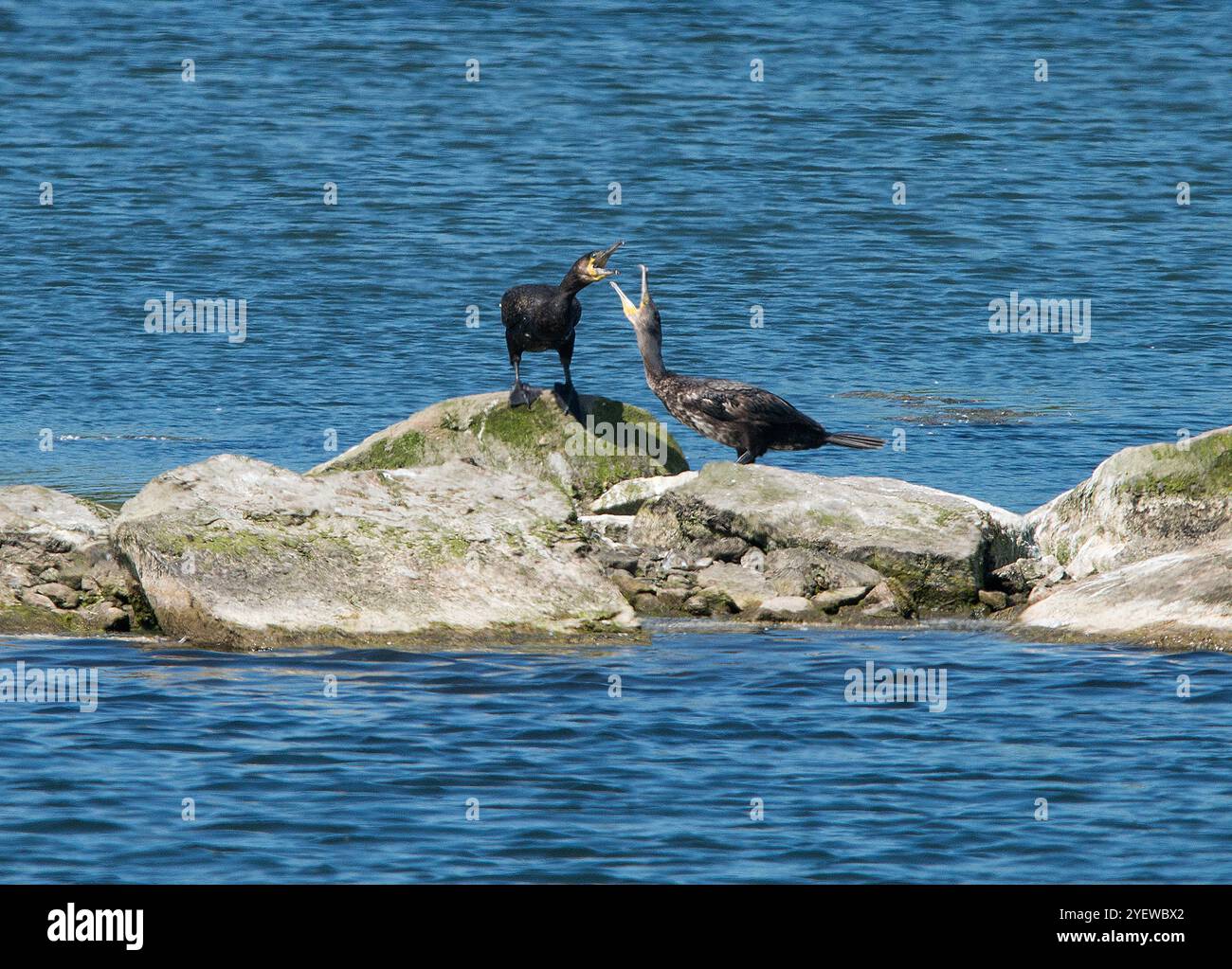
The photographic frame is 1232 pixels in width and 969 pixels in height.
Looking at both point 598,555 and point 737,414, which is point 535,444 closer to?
point 737,414

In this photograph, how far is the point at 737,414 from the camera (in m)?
13.4

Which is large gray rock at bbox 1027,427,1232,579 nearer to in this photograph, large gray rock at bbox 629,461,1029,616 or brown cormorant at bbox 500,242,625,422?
large gray rock at bbox 629,461,1029,616

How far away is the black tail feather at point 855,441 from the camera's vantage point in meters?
13.6

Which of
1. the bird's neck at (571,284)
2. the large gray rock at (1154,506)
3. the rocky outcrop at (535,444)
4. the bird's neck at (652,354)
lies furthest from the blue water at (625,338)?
the bird's neck at (571,284)

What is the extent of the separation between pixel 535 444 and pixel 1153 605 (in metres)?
4.29

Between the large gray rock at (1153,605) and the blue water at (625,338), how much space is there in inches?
13.3

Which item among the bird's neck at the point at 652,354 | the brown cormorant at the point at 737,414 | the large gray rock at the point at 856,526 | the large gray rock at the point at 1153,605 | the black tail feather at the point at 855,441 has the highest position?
the bird's neck at the point at 652,354

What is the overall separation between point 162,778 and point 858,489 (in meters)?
5.10

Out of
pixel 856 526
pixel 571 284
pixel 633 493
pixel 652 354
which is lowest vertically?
pixel 856 526

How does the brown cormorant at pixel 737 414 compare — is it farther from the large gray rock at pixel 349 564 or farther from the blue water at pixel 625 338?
the large gray rock at pixel 349 564

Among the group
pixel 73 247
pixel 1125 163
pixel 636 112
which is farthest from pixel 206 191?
pixel 1125 163

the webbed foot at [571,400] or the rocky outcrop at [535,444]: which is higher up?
the webbed foot at [571,400]

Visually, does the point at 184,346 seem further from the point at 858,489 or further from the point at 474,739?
the point at 474,739

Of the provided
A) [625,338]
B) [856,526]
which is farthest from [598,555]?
[625,338]
